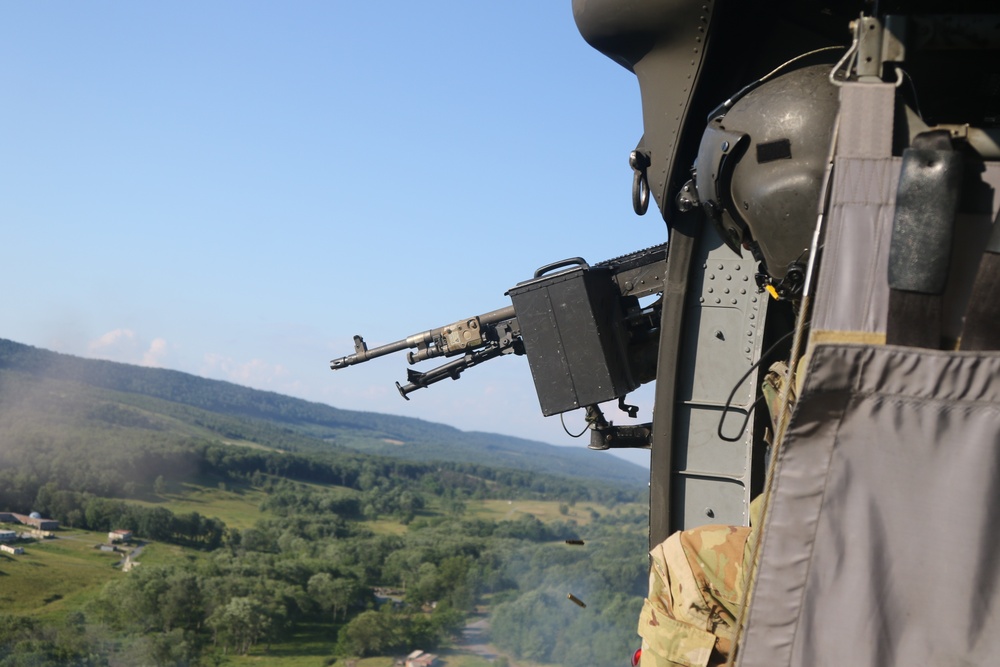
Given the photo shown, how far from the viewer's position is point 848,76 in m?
2.53

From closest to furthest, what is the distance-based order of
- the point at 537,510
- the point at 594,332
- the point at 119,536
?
the point at 594,332, the point at 119,536, the point at 537,510

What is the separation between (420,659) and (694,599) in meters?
17.6

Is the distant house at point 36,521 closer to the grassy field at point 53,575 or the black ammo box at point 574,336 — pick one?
the grassy field at point 53,575

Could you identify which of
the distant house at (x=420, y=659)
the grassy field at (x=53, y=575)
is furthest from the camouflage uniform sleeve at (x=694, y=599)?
the grassy field at (x=53, y=575)

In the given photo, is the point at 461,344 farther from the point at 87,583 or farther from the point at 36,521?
the point at 36,521

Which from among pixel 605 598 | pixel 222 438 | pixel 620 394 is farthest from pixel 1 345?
pixel 620 394

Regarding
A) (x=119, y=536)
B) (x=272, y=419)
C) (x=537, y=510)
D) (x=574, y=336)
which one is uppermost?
(x=272, y=419)

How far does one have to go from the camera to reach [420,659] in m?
19.6

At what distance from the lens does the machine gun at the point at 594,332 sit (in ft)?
18.5

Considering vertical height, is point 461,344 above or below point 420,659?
above

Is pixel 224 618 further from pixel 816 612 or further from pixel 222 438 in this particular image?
pixel 222 438

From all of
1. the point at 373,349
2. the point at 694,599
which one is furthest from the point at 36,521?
the point at 694,599

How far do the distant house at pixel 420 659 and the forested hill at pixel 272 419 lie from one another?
29613 mm

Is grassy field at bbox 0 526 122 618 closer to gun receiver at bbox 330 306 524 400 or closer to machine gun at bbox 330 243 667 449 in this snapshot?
gun receiver at bbox 330 306 524 400
